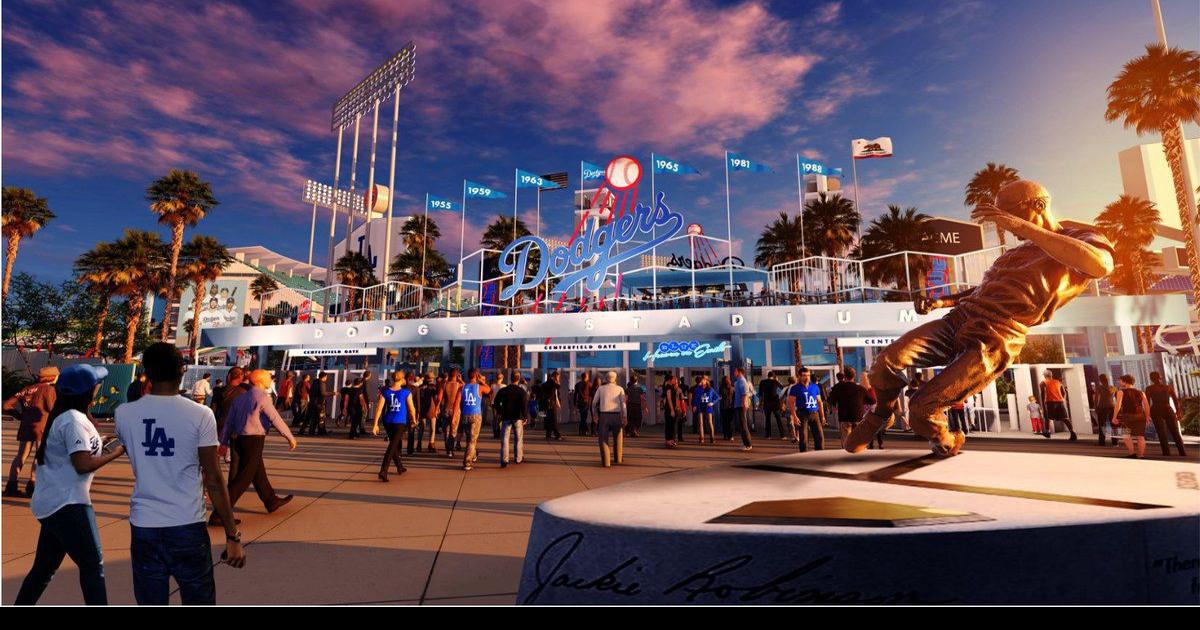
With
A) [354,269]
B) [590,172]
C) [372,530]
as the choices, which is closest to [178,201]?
[354,269]

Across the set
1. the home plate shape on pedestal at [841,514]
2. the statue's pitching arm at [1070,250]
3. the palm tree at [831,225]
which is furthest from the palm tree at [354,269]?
the statue's pitching arm at [1070,250]

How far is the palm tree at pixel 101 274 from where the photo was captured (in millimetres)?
34125

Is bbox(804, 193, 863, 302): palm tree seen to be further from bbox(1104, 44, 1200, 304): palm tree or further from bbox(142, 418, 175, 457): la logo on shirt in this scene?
bbox(142, 418, 175, 457): la logo on shirt

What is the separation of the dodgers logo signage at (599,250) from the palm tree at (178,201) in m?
24.3

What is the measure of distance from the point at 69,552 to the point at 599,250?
64.5ft

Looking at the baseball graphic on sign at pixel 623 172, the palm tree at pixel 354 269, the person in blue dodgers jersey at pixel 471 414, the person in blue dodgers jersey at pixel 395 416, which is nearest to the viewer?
the person in blue dodgers jersey at pixel 395 416

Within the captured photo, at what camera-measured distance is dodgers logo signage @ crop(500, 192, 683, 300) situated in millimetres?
21375

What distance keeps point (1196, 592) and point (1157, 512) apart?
0.57 m

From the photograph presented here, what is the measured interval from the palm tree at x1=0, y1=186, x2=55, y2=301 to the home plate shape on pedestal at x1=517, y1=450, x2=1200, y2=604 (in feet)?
127

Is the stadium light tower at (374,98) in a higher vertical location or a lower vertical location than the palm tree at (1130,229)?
higher

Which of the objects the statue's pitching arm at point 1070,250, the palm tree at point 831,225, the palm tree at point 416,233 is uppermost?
the palm tree at point 416,233

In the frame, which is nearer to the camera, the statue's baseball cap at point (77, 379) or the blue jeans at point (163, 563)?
the blue jeans at point (163, 563)

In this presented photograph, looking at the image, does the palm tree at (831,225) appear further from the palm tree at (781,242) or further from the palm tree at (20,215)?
the palm tree at (20,215)
